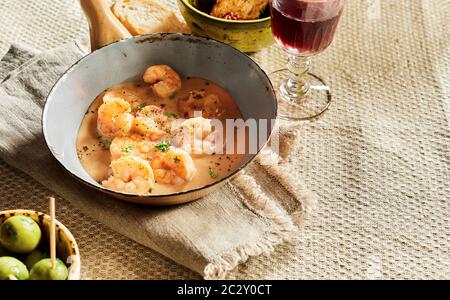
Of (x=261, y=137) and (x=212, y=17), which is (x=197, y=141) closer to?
(x=261, y=137)

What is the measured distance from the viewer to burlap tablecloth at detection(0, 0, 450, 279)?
142cm

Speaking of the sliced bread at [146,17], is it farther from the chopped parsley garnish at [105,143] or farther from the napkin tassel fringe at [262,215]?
the napkin tassel fringe at [262,215]

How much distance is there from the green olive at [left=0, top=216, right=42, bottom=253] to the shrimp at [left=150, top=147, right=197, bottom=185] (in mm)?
329

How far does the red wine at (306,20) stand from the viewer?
159cm

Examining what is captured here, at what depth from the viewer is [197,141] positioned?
5.10 feet

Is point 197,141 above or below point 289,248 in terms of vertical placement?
above

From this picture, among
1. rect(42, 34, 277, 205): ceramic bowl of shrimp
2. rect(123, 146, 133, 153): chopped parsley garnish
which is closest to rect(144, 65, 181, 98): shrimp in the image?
rect(42, 34, 277, 205): ceramic bowl of shrimp

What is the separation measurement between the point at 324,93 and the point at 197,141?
1.66 ft

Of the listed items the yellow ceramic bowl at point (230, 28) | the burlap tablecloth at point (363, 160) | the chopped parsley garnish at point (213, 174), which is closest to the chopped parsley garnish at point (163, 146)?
the chopped parsley garnish at point (213, 174)

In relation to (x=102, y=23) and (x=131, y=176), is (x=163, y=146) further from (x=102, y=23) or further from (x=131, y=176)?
(x=102, y=23)

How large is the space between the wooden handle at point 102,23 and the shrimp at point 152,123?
263mm

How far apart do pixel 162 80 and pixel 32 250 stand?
63 centimetres
